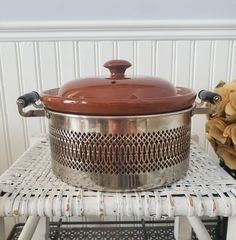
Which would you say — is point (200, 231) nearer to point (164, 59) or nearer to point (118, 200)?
point (118, 200)

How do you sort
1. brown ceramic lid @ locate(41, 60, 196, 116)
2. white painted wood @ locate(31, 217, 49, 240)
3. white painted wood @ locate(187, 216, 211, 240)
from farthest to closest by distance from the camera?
white painted wood @ locate(31, 217, 49, 240)
white painted wood @ locate(187, 216, 211, 240)
brown ceramic lid @ locate(41, 60, 196, 116)

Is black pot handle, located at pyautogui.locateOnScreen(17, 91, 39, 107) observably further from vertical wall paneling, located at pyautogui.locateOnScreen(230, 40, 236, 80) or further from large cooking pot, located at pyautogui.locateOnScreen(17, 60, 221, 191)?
vertical wall paneling, located at pyautogui.locateOnScreen(230, 40, 236, 80)

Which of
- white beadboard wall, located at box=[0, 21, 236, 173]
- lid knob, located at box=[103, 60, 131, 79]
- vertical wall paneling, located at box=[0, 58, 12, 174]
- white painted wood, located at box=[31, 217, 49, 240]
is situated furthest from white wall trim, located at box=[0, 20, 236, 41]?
white painted wood, located at box=[31, 217, 49, 240]

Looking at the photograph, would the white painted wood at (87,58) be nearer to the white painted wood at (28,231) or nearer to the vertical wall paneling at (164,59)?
the vertical wall paneling at (164,59)

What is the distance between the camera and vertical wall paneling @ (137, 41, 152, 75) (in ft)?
2.00

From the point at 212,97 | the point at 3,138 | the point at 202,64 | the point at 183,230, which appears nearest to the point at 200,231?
the point at 183,230

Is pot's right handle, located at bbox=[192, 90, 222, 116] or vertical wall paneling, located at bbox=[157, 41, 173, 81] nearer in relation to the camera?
pot's right handle, located at bbox=[192, 90, 222, 116]

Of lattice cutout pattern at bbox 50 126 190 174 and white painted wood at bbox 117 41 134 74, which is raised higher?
white painted wood at bbox 117 41 134 74

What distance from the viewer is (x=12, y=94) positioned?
2.08 feet

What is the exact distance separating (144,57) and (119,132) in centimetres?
37

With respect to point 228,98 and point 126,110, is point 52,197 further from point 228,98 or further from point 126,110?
point 228,98

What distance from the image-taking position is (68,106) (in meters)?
0.29

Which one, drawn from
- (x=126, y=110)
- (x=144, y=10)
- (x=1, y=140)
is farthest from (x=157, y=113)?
(x=1, y=140)

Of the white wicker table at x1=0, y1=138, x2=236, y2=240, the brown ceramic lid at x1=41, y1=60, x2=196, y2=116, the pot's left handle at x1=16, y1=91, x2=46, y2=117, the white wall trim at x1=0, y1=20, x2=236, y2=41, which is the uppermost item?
the white wall trim at x1=0, y1=20, x2=236, y2=41
